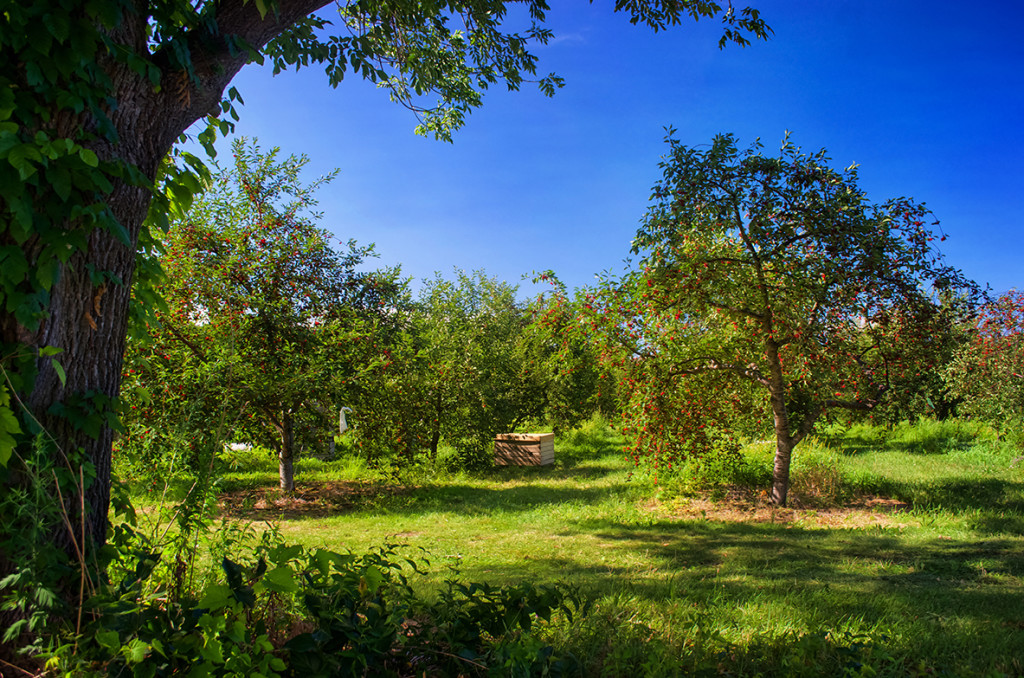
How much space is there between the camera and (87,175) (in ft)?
7.72

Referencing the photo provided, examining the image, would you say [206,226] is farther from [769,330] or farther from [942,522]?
[942,522]

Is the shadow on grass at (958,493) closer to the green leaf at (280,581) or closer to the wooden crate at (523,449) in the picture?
the wooden crate at (523,449)

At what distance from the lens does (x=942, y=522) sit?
24.8ft

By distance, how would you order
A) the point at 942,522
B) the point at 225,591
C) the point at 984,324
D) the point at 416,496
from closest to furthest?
1. the point at 225,591
2. the point at 942,522
3. the point at 416,496
4. the point at 984,324

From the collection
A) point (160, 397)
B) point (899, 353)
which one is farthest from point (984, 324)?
point (160, 397)

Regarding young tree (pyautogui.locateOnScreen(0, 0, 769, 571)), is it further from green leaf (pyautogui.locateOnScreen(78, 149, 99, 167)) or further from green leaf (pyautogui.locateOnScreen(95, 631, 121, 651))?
green leaf (pyautogui.locateOnScreen(95, 631, 121, 651))

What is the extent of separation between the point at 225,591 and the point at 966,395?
1724 centimetres

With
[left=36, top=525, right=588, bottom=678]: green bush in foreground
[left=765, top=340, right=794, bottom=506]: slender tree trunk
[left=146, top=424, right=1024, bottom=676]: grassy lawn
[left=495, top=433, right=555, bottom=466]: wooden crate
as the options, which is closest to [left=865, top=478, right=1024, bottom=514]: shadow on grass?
[left=146, top=424, right=1024, bottom=676]: grassy lawn

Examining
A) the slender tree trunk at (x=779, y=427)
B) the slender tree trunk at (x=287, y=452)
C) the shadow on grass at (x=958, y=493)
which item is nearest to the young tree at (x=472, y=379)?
the slender tree trunk at (x=287, y=452)

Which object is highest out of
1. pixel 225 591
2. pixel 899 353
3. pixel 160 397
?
pixel 899 353

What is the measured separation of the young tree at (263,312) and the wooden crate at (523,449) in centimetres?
547

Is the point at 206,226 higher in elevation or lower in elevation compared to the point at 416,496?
higher

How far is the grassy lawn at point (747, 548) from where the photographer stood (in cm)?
272

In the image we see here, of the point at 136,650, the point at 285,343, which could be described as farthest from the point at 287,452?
the point at 136,650
